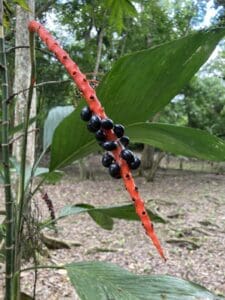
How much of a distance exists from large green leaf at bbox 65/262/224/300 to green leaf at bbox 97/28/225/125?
279 mm

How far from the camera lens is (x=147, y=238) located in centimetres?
533

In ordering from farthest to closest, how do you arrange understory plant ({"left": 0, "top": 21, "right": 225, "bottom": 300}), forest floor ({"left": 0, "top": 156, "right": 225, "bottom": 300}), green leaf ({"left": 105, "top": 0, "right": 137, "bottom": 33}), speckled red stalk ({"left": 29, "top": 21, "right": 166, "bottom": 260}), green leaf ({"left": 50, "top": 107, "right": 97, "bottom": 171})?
forest floor ({"left": 0, "top": 156, "right": 225, "bottom": 300})
green leaf ({"left": 105, "top": 0, "right": 137, "bottom": 33})
green leaf ({"left": 50, "top": 107, "right": 97, "bottom": 171})
understory plant ({"left": 0, "top": 21, "right": 225, "bottom": 300})
speckled red stalk ({"left": 29, "top": 21, "right": 166, "bottom": 260})

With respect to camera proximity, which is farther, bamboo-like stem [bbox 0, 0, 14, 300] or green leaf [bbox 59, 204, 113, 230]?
green leaf [bbox 59, 204, 113, 230]

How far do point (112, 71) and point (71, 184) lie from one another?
8.37m

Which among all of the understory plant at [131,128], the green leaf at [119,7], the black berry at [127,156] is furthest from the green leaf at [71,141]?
the green leaf at [119,7]

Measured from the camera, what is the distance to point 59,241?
4.55 m

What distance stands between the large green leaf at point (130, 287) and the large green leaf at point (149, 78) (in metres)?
0.26

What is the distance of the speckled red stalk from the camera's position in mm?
463

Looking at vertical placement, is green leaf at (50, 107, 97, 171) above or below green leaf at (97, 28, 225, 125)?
below

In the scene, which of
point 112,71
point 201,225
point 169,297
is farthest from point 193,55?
point 201,225

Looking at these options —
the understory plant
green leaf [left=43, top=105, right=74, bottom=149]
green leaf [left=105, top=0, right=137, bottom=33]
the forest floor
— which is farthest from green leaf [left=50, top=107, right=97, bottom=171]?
the forest floor

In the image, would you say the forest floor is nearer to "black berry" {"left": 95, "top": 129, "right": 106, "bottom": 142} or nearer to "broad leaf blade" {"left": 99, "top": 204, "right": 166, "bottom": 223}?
"broad leaf blade" {"left": 99, "top": 204, "right": 166, "bottom": 223}

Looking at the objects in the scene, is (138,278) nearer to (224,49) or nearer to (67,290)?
(67,290)

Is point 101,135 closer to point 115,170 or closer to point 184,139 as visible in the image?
point 115,170
